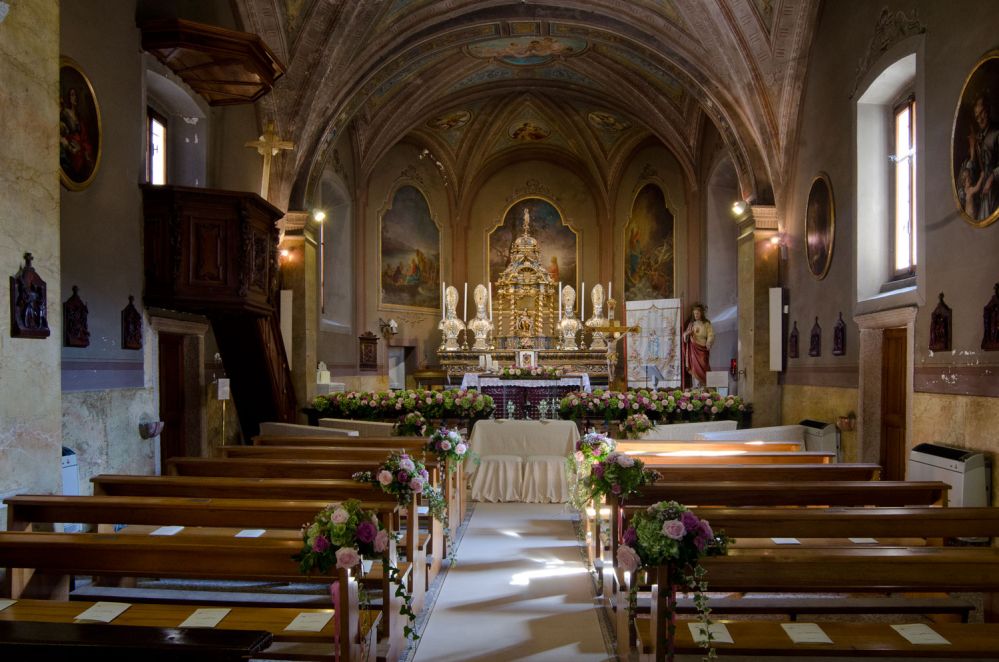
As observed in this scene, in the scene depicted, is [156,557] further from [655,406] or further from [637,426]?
[655,406]

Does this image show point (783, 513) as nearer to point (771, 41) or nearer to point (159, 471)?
point (159, 471)

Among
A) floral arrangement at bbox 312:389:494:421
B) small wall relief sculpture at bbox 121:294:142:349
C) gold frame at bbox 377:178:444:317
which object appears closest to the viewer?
small wall relief sculpture at bbox 121:294:142:349

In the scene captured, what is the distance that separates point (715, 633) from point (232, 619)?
231 centimetres

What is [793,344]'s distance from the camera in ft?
39.1

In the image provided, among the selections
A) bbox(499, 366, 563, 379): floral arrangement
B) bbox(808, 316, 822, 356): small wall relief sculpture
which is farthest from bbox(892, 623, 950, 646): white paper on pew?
bbox(499, 366, 563, 379): floral arrangement

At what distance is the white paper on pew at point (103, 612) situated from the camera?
11.1 ft

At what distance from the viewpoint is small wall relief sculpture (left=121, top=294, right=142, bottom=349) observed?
7.81 metres

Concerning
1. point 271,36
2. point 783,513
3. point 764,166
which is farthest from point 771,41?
point 783,513

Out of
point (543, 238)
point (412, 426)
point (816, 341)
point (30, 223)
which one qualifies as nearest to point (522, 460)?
point (412, 426)

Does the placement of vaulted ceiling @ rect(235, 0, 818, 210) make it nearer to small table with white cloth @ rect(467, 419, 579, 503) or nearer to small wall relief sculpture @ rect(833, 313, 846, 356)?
small wall relief sculpture @ rect(833, 313, 846, 356)

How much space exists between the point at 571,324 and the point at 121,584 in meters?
14.4

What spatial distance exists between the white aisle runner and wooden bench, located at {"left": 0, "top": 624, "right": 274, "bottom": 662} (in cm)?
266

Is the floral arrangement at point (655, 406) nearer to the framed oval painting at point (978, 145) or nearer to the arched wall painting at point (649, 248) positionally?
the framed oval painting at point (978, 145)

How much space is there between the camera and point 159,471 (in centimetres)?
862
